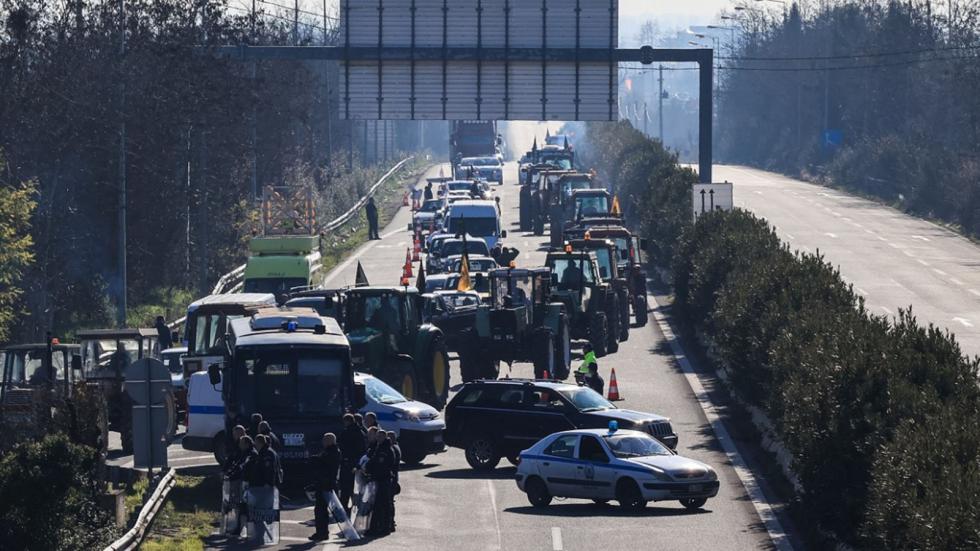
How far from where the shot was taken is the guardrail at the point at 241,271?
5712 cm

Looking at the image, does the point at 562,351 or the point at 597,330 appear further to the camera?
the point at 597,330

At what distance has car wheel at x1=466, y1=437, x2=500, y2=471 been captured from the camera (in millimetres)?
31234

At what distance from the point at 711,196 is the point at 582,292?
52.1 feet

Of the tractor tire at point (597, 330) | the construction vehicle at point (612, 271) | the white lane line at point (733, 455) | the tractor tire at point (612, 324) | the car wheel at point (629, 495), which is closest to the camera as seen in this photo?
the white lane line at point (733, 455)

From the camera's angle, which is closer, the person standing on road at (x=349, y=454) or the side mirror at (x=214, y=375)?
the person standing on road at (x=349, y=454)

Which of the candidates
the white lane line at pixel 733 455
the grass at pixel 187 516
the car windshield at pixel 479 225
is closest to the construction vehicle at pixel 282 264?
the white lane line at pixel 733 455

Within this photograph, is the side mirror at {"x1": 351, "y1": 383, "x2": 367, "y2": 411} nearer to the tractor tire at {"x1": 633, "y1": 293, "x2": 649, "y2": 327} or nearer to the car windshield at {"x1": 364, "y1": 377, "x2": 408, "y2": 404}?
the car windshield at {"x1": 364, "y1": 377, "x2": 408, "y2": 404}

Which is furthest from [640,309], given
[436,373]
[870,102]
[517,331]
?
[870,102]

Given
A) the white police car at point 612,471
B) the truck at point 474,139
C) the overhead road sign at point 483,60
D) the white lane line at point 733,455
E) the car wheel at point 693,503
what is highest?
the overhead road sign at point 483,60

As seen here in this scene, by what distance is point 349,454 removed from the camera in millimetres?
25891

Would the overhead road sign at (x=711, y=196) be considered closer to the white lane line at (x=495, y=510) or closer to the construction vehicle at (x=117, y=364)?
the construction vehicle at (x=117, y=364)

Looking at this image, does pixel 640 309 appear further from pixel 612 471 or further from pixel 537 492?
pixel 612 471

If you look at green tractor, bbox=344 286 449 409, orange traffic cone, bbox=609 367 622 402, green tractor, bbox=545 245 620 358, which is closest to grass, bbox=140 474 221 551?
green tractor, bbox=344 286 449 409

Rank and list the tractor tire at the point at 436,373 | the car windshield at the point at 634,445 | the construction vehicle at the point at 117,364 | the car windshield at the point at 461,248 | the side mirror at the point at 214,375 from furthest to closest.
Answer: the car windshield at the point at 461,248, the tractor tire at the point at 436,373, the construction vehicle at the point at 117,364, the side mirror at the point at 214,375, the car windshield at the point at 634,445
